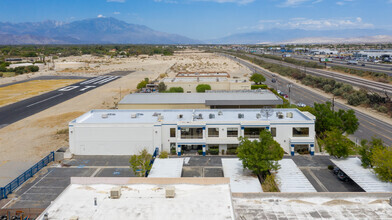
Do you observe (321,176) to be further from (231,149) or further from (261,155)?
(231,149)

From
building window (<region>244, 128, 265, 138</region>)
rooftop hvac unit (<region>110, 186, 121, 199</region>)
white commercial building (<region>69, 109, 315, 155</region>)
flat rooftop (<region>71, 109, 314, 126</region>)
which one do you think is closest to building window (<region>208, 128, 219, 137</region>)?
white commercial building (<region>69, 109, 315, 155</region>)

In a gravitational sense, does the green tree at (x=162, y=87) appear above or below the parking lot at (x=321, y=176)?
above

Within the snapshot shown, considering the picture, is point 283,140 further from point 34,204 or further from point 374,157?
point 34,204

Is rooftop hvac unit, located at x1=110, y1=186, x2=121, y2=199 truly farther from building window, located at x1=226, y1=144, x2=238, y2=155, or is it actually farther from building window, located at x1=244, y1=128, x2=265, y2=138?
building window, located at x1=244, y1=128, x2=265, y2=138

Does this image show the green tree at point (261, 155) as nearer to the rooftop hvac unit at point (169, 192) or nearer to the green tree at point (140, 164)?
the green tree at point (140, 164)

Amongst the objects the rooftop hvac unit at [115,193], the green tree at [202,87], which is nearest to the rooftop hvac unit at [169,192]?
the rooftop hvac unit at [115,193]

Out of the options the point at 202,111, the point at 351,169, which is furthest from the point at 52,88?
the point at 351,169

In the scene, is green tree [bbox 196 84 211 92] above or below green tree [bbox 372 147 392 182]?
above

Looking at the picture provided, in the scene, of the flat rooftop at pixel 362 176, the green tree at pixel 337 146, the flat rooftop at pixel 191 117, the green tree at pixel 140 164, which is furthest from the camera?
the flat rooftop at pixel 191 117
